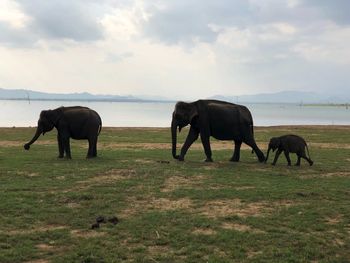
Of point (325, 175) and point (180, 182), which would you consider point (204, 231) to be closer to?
point (180, 182)

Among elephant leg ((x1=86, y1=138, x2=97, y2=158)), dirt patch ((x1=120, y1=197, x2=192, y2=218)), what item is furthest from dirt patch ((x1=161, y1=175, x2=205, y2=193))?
elephant leg ((x1=86, y1=138, x2=97, y2=158))

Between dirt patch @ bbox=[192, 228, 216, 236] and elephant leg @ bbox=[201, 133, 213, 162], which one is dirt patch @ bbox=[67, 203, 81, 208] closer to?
dirt patch @ bbox=[192, 228, 216, 236]

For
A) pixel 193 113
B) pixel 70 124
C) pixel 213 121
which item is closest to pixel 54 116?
pixel 70 124

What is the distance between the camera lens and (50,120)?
20641 millimetres

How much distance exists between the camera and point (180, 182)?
14172mm

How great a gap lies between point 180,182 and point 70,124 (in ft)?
26.3

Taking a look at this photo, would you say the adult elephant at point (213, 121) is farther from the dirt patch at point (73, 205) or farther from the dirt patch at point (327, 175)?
the dirt patch at point (73, 205)

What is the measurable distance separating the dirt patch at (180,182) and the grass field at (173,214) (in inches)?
1.2

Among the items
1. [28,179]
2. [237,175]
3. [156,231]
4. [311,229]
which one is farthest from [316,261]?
[28,179]

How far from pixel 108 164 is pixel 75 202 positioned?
696 cm

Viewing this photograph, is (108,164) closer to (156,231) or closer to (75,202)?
(75,202)

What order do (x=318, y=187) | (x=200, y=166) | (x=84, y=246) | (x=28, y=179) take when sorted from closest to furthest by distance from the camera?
(x=84, y=246)
(x=318, y=187)
(x=28, y=179)
(x=200, y=166)

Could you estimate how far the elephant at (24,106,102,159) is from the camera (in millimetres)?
20406

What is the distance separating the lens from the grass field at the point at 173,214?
788 centimetres
